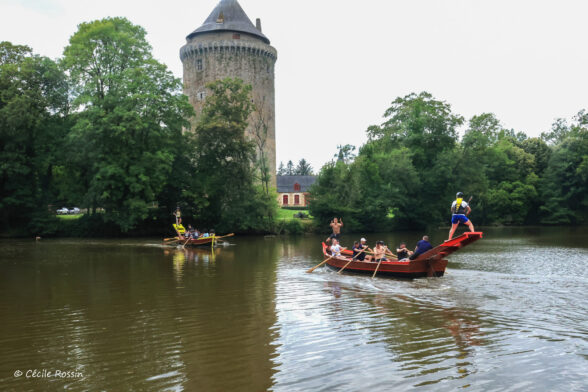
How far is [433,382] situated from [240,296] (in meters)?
6.49

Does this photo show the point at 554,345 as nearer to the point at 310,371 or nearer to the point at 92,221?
the point at 310,371

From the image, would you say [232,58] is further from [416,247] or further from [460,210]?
[460,210]

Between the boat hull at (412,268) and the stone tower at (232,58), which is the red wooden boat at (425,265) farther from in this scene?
the stone tower at (232,58)

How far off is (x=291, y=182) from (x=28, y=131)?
46492 mm

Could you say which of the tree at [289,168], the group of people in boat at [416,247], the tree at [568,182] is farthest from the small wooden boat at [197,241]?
the tree at [289,168]

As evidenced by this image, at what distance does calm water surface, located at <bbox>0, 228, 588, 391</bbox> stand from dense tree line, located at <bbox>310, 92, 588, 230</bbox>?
24.5 meters

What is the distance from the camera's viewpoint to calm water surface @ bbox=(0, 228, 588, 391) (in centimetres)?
603

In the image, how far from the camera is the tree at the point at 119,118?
98.2 feet

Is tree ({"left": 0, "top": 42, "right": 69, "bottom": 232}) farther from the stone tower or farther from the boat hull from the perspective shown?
the boat hull

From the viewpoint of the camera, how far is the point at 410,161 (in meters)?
42.3

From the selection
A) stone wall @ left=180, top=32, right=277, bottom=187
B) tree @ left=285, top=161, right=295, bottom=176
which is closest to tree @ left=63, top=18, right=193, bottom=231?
stone wall @ left=180, top=32, right=277, bottom=187

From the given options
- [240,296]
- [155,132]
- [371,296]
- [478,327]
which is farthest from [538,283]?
[155,132]

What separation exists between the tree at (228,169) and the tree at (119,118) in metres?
3.16

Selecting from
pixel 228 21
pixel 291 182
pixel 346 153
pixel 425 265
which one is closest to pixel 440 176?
pixel 346 153
